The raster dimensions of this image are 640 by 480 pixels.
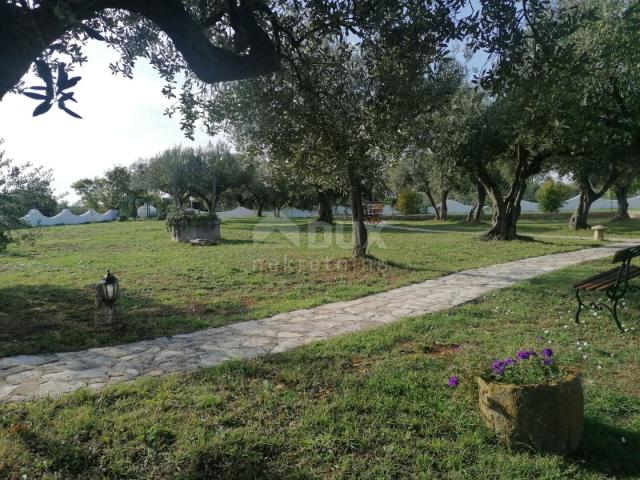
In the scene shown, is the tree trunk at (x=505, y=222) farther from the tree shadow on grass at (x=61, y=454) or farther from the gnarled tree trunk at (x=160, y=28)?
the tree shadow on grass at (x=61, y=454)

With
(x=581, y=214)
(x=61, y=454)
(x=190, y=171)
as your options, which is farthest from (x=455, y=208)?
(x=61, y=454)

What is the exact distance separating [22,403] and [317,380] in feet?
8.01

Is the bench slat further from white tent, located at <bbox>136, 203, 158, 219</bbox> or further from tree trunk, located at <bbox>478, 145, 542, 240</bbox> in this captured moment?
white tent, located at <bbox>136, 203, 158, 219</bbox>

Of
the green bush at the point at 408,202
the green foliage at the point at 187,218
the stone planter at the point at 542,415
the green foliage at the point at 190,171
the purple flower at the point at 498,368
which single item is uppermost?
the green foliage at the point at 190,171

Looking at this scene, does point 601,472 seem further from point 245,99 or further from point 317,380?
point 245,99

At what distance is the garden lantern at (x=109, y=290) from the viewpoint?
5.45 m

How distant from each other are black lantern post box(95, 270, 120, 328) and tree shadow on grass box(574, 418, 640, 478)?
5185mm

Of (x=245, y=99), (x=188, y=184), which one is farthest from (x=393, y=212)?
(x=245, y=99)

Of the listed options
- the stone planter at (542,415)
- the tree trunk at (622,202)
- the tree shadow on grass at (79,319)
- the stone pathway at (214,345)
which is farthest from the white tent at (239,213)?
the stone planter at (542,415)

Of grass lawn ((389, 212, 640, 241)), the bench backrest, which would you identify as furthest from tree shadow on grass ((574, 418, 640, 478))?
grass lawn ((389, 212, 640, 241))

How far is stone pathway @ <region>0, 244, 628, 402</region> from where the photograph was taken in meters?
3.98

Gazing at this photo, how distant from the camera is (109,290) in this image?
5.46m

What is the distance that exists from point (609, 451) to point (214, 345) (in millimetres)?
3876

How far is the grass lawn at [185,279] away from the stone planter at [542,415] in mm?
4133
